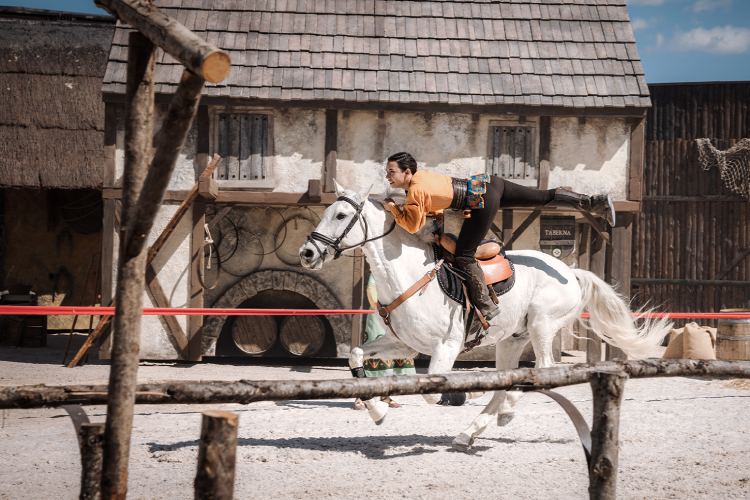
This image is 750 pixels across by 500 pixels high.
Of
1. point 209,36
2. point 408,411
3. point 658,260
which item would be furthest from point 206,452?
point 658,260

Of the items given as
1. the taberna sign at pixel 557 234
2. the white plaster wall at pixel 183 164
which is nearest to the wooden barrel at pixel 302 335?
the white plaster wall at pixel 183 164

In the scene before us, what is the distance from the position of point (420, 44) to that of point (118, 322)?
33.6ft

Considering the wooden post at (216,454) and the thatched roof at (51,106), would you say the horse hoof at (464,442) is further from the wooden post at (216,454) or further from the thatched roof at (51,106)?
the thatched roof at (51,106)

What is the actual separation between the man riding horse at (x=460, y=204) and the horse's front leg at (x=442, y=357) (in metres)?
0.36

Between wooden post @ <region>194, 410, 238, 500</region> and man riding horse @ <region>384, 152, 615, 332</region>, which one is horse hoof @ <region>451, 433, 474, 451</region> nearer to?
man riding horse @ <region>384, 152, 615, 332</region>

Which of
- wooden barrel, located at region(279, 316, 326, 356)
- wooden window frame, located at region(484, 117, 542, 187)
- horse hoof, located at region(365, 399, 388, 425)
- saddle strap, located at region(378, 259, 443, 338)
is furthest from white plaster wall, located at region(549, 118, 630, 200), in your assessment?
horse hoof, located at region(365, 399, 388, 425)

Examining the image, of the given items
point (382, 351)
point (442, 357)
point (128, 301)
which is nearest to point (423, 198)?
point (442, 357)

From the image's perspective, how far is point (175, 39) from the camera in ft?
9.41

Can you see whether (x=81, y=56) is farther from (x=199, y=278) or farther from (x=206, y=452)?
(x=206, y=452)

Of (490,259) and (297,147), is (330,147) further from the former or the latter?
(490,259)

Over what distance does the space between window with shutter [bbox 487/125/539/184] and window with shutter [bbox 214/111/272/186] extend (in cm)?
340

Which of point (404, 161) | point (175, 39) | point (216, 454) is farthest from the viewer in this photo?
point (404, 161)

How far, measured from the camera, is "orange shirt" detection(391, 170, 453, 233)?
5.91 metres

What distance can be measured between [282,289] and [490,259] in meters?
6.23
